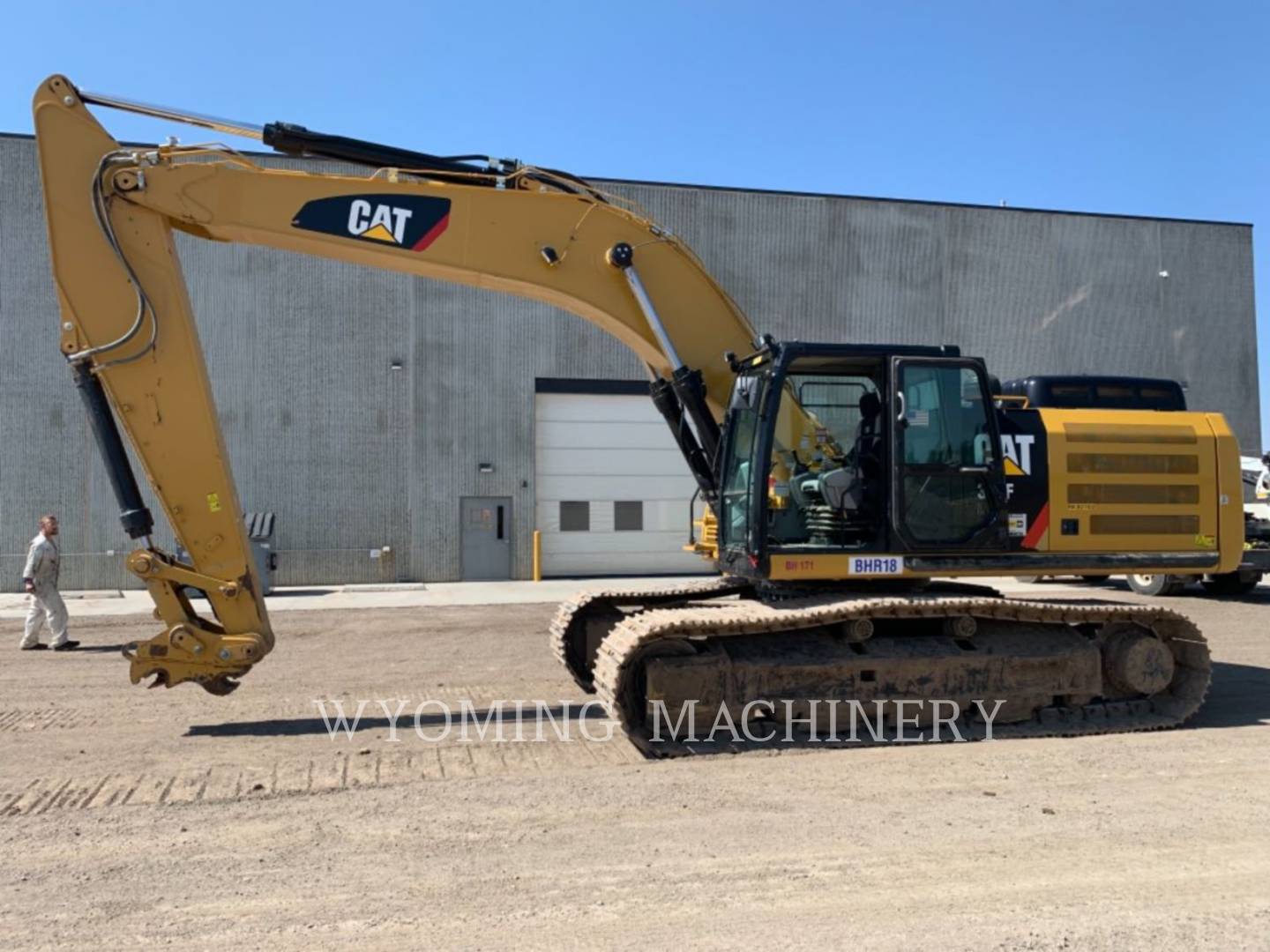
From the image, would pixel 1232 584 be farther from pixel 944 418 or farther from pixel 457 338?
pixel 457 338

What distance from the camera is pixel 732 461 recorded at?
7.66 m

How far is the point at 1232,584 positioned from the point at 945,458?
1355 cm

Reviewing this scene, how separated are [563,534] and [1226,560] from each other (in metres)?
17.0

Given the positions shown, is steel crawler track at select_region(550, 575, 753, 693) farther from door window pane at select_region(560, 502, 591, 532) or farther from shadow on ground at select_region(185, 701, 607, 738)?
door window pane at select_region(560, 502, 591, 532)

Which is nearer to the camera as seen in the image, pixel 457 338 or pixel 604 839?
pixel 604 839

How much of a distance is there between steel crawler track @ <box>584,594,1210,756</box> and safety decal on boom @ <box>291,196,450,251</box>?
3.37m

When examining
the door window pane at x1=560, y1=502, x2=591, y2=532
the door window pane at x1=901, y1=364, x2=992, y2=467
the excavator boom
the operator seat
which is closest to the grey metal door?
the door window pane at x1=560, y1=502, x2=591, y2=532

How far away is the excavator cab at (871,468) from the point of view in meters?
7.20

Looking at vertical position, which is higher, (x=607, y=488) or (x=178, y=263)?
(x=178, y=263)

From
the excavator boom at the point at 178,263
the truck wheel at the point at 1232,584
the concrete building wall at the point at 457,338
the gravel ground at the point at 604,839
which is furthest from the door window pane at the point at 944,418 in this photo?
the concrete building wall at the point at 457,338

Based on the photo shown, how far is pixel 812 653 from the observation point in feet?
23.2

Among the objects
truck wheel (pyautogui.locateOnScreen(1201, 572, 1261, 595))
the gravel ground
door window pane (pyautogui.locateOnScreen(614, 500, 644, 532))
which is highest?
Answer: door window pane (pyautogui.locateOnScreen(614, 500, 644, 532))

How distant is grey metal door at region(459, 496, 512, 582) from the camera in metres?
22.9

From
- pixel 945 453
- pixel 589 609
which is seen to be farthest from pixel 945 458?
pixel 589 609
